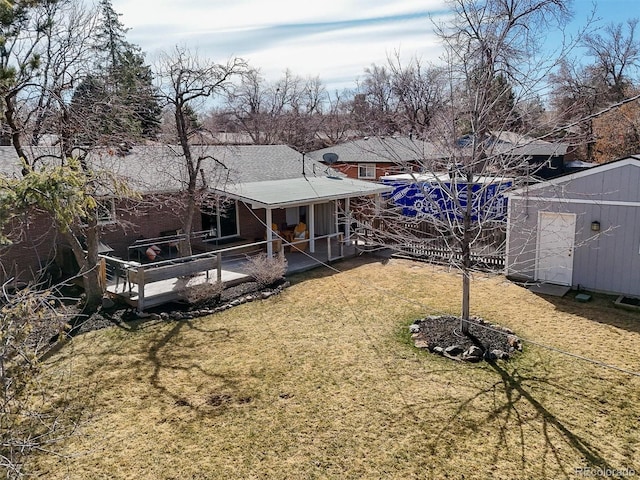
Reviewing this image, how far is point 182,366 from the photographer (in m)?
8.54

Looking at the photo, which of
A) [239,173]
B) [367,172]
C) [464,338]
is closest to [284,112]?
[367,172]

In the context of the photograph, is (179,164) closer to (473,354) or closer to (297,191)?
(297,191)

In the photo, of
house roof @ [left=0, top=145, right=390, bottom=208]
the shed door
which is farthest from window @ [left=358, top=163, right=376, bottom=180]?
the shed door

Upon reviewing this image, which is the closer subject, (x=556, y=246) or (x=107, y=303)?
(x=107, y=303)

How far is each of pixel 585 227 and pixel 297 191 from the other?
905cm

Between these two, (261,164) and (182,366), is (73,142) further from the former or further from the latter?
(261,164)

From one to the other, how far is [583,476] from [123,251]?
13.5 m

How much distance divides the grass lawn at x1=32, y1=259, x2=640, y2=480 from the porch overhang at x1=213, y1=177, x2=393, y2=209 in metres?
4.51

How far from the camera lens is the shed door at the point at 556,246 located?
12741 mm

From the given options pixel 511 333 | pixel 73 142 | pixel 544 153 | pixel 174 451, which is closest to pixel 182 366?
pixel 174 451

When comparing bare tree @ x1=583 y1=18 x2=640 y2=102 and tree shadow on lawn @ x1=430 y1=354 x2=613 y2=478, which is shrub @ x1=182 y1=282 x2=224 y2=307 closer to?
tree shadow on lawn @ x1=430 y1=354 x2=613 y2=478

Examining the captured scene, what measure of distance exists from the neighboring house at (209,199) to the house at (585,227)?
5.41 m

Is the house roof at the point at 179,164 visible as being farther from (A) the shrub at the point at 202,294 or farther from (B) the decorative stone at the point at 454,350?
(B) the decorative stone at the point at 454,350

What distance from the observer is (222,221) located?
1758cm
